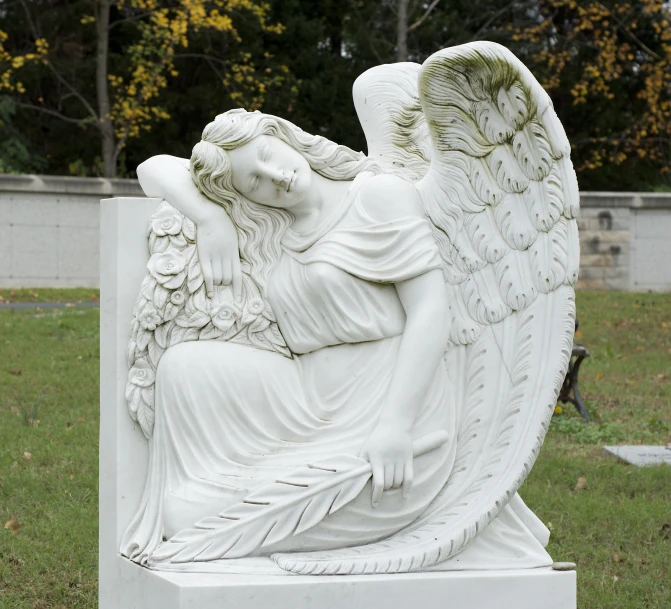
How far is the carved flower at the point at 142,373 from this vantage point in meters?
3.32

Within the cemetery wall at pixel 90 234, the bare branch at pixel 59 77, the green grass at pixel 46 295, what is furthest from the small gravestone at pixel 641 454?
the bare branch at pixel 59 77

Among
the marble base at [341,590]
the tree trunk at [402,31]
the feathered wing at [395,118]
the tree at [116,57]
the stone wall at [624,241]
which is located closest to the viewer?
the marble base at [341,590]

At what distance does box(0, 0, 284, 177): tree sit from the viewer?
626 inches

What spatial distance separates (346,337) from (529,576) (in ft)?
2.80

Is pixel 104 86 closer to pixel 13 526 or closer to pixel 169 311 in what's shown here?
pixel 13 526

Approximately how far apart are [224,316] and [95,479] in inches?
107

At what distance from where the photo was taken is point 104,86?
16062 millimetres

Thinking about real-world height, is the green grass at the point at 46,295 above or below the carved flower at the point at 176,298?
below

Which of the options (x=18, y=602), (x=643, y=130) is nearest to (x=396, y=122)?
(x=18, y=602)

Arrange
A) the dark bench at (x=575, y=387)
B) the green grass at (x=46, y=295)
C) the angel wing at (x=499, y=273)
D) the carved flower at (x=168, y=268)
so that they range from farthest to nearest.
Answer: the green grass at (x=46, y=295), the dark bench at (x=575, y=387), the angel wing at (x=499, y=273), the carved flower at (x=168, y=268)

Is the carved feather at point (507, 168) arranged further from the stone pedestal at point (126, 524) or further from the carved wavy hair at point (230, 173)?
the stone pedestal at point (126, 524)

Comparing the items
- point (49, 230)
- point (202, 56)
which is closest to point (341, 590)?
point (49, 230)

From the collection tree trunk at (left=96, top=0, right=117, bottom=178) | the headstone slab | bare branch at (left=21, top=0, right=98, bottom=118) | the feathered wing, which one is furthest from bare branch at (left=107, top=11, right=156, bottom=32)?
the headstone slab

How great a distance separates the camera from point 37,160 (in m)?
17.0
